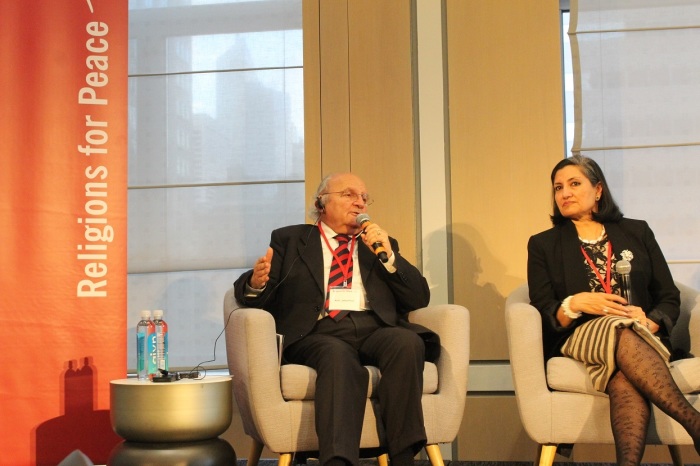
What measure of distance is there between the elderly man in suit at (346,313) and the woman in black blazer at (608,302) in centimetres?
50

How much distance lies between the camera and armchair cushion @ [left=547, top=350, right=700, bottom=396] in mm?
2785

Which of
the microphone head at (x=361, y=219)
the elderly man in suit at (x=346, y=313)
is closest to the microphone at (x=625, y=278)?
the elderly man in suit at (x=346, y=313)

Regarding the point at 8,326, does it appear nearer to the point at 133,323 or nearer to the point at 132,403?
the point at 132,403

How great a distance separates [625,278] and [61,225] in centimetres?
223

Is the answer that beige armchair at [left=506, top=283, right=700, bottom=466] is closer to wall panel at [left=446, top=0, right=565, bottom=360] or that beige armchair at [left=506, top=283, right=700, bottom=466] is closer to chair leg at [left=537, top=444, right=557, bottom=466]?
chair leg at [left=537, top=444, right=557, bottom=466]

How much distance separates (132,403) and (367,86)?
203 cm

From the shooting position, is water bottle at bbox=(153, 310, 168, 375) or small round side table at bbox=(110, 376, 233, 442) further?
water bottle at bbox=(153, 310, 168, 375)

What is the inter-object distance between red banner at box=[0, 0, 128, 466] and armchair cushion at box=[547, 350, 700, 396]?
1.69 m

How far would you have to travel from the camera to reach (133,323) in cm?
421

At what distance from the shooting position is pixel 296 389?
2859 millimetres

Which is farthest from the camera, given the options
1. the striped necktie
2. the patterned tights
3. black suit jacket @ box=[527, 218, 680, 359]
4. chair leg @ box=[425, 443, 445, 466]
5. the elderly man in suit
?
the striped necktie

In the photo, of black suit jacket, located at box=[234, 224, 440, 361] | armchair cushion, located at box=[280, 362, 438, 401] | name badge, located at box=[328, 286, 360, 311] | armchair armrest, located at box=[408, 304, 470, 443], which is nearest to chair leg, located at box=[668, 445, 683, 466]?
armchair armrest, located at box=[408, 304, 470, 443]

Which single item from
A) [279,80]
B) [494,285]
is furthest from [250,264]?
[494,285]

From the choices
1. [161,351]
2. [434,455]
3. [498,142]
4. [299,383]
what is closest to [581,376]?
[434,455]
